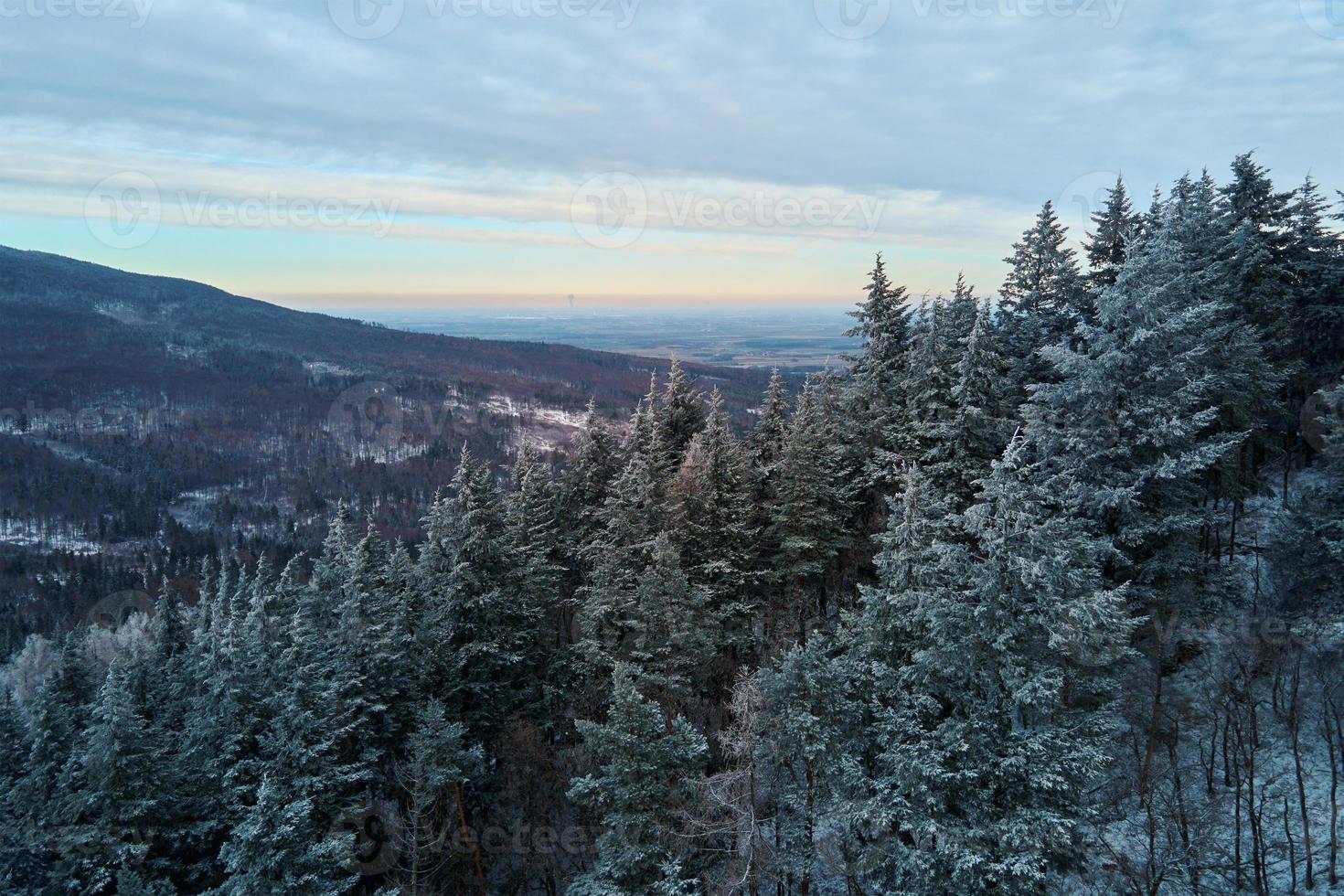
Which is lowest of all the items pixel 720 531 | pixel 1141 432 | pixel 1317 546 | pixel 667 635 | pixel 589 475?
pixel 667 635

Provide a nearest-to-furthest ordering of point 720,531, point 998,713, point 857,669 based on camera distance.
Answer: point 998,713
point 857,669
point 720,531

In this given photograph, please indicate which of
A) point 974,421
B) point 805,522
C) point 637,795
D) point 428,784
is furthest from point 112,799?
point 974,421

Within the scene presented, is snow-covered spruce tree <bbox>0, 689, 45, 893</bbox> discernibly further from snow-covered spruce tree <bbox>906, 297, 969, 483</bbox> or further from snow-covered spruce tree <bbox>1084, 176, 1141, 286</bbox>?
snow-covered spruce tree <bbox>1084, 176, 1141, 286</bbox>

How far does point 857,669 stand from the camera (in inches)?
722

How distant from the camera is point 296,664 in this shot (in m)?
21.4

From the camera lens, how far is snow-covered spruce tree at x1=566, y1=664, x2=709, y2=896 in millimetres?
17906

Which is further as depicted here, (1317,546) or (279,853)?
(1317,546)

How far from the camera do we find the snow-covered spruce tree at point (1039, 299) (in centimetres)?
2872

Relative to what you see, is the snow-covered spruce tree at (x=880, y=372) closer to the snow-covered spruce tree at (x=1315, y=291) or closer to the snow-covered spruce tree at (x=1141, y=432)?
the snow-covered spruce tree at (x=1141, y=432)

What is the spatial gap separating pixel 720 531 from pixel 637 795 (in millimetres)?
12169

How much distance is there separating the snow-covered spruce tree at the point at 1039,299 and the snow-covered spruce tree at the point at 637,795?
19.6 meters

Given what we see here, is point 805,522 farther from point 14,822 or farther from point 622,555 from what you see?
point 14,822

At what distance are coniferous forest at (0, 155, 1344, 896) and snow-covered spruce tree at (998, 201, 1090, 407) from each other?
160 mm

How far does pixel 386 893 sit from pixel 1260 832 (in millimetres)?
22974
